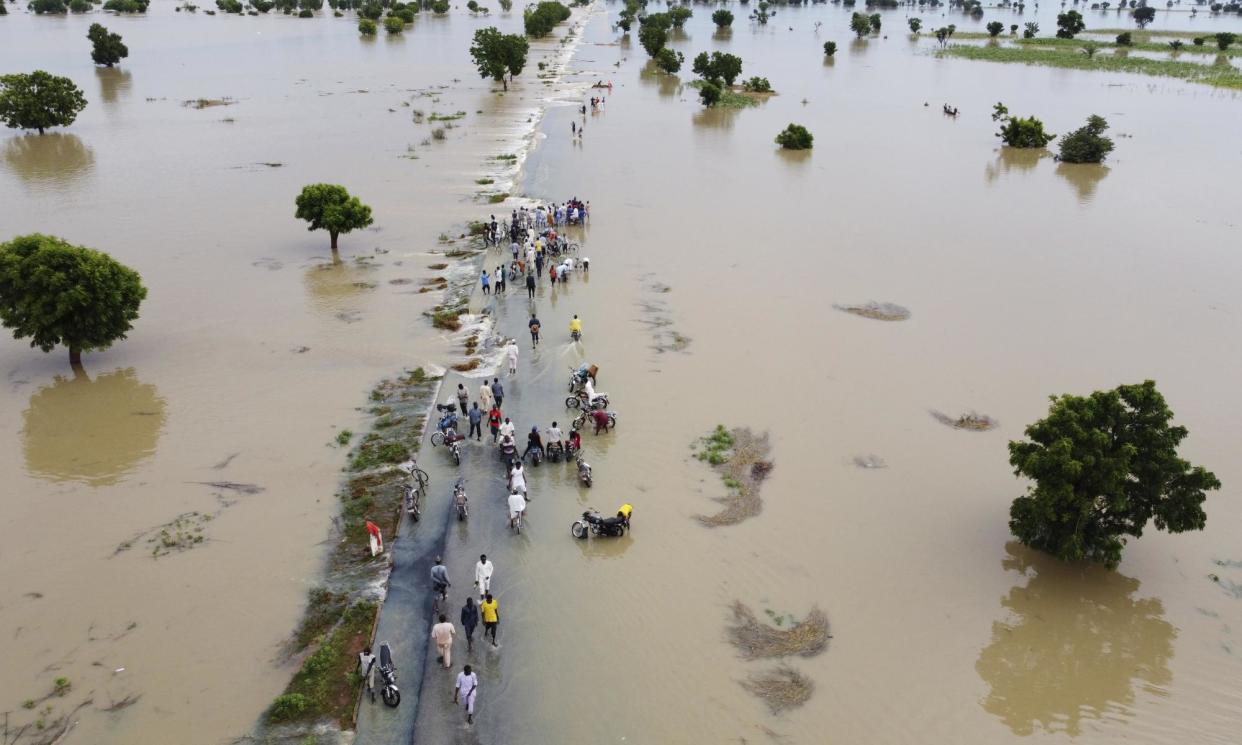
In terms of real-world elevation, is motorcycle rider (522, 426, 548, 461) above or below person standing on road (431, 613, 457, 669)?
above

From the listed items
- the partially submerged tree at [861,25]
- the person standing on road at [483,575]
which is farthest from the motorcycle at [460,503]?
the partially submerged tree at [861,25]

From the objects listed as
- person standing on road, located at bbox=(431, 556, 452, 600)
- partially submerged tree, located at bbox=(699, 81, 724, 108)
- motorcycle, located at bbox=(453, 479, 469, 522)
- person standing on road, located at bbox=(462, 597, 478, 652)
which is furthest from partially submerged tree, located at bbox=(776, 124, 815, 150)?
person standing on road, located at bbox=(462, 597, 478, 652)

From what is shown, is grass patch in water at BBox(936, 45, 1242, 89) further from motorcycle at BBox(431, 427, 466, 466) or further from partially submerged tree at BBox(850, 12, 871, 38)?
motorcycle at BBox(431, 427, 466, 466)

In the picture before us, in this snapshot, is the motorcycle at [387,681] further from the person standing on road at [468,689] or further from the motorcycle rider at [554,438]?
the motorcycle rider at [554,438]

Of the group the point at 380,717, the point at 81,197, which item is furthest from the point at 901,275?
the point at 81,197

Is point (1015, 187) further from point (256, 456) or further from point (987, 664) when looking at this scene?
point (256, 456)

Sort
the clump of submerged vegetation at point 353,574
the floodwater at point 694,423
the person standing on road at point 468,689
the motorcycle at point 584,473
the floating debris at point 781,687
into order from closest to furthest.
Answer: the person standing on road at point 468,689 < the clump of submerged vegetation at point 353,574 < the floating debris at point 781,687 < the floodwater at point 694,423 < the motorcycle at point 584,473
